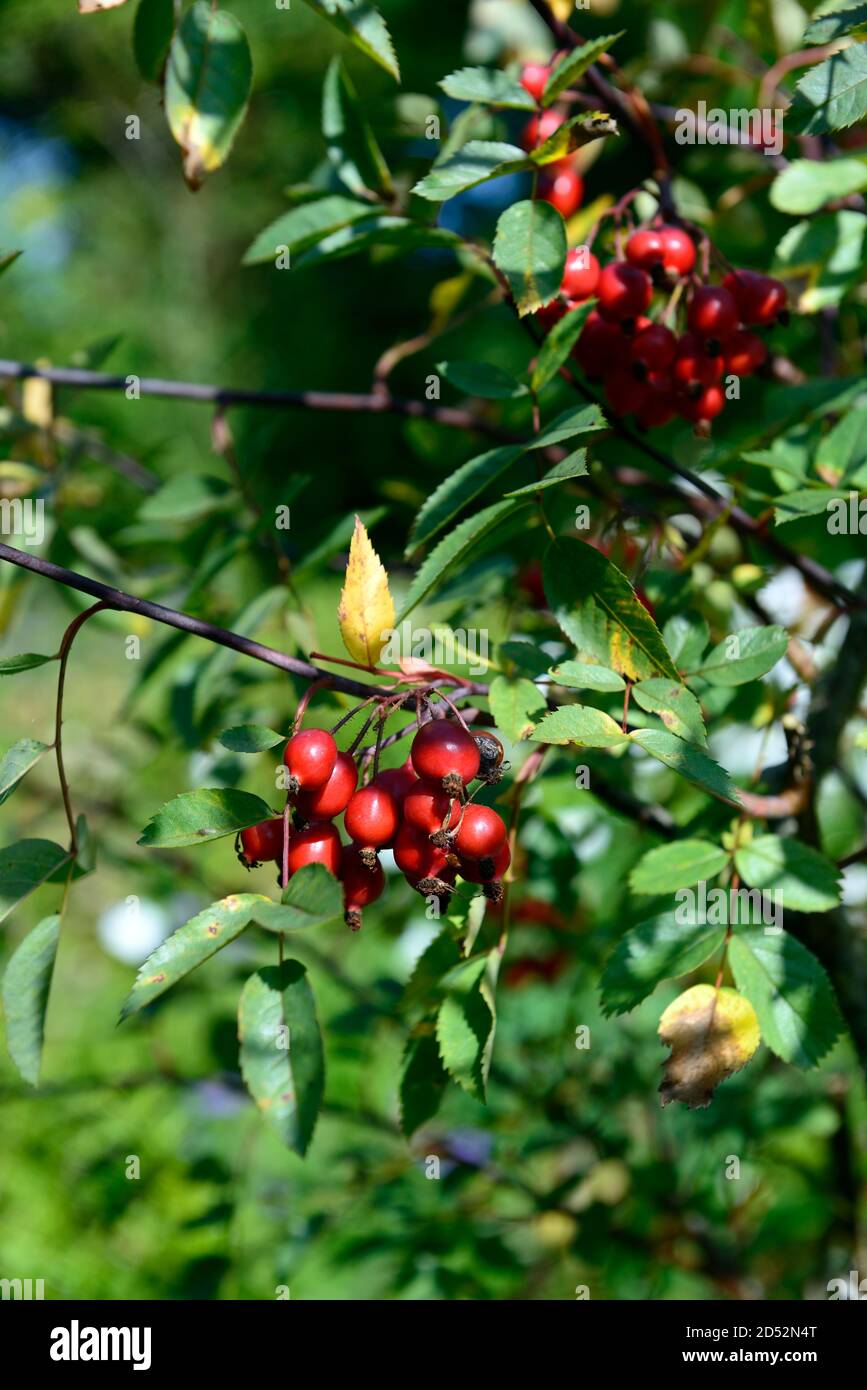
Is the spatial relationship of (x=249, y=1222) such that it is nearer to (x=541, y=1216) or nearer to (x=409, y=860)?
(x=541, y=1216)

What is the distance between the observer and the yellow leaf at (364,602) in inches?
23.7

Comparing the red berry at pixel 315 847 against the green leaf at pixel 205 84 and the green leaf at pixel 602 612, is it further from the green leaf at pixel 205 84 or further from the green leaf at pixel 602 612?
the green leaf at pixel 205 84

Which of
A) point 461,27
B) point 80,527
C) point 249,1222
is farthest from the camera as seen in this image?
point 461,27

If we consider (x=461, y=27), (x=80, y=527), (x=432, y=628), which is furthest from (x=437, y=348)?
(x=432, y=628)

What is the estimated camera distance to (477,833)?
57cm

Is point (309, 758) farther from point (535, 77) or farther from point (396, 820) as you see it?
point (535, 77)

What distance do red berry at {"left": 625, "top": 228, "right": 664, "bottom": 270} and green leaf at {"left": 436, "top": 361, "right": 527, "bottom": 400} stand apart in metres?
0.13

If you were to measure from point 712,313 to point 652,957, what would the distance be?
1.44ft

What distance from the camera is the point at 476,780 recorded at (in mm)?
654

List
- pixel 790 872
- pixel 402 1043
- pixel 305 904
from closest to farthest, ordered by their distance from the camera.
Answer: pixel 305 904, pixel 790 872, pixel 402 1043

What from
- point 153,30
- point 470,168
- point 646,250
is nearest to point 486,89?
point 470,168

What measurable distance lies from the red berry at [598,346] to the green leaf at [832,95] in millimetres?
179

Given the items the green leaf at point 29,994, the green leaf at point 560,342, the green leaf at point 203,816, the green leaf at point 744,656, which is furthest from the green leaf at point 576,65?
the green leaf at point 29,994
